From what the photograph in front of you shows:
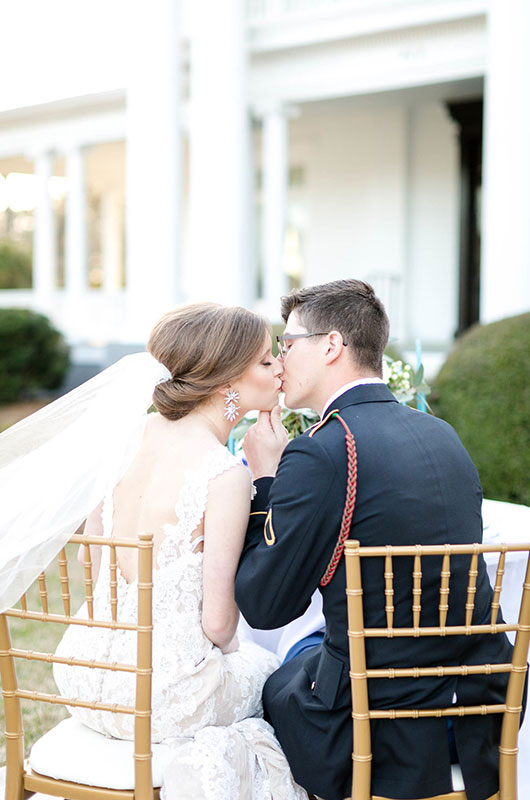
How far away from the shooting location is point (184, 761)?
1914 mm

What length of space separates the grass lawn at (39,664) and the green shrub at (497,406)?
3.05 meters

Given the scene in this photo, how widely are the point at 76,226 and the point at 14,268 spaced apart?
1492 cm

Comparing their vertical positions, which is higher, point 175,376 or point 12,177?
point 12,177

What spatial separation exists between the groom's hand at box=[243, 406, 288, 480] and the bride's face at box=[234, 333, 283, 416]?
0.23 ft

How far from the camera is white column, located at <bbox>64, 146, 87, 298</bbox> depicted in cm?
1374

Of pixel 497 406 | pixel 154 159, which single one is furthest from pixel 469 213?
pixel 497 406

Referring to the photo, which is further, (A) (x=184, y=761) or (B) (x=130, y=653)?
(B) (x=130, y=653)

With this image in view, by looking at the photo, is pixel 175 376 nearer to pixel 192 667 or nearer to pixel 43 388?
pixel 192 667

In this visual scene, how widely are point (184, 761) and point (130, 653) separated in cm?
31

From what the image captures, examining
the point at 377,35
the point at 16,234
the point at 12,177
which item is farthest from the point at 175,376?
the point at 16,234

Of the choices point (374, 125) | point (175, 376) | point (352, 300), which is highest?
point (374, 125)

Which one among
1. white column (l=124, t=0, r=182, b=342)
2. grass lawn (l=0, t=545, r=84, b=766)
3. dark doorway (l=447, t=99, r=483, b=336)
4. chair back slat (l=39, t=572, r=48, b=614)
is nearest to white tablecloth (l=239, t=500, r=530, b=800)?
chair back slat (l=39, t=572, r=48, b=614)

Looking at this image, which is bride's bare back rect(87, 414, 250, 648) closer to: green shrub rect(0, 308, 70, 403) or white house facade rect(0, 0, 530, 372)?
white house facade rect(0, 0, 530, 372)

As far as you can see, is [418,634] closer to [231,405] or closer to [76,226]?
[231,405]
